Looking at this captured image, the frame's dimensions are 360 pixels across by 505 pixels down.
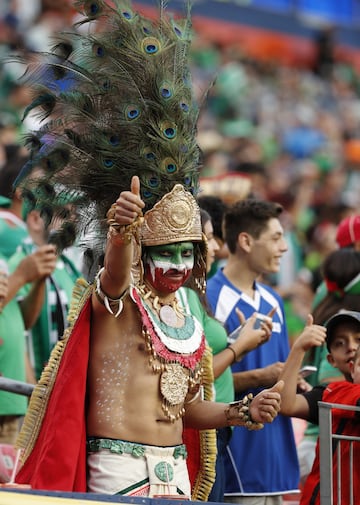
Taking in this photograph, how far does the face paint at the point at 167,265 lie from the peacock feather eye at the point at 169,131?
0.49 metres

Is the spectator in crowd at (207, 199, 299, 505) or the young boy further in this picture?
the spectator in crowd at (207, 199, 299, 505)

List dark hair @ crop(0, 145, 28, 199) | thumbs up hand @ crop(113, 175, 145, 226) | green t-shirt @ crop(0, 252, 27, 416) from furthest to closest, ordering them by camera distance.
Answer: dark hair @ crop(0, 145, 28, 199) < green t-shirt @ crop(0, 252, 27, 416) < thumbs up hand @ crop(113, 175, 145, 226)

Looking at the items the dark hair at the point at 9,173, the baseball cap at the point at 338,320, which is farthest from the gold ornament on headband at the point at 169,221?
the dark hair at the point at 9,173

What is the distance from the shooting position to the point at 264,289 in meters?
7.54

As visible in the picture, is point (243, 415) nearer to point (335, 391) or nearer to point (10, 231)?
point (335, 391)

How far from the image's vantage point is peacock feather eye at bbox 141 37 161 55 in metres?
5.74

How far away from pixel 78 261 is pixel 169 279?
10.1ft

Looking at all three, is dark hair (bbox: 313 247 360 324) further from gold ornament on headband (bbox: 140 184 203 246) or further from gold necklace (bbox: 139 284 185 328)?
gold ornament on headband (bbox: 140 184 203 246)

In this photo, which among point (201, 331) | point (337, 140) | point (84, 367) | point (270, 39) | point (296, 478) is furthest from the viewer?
point (270, 39)

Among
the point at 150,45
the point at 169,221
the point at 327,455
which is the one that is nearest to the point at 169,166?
the point at 169,221

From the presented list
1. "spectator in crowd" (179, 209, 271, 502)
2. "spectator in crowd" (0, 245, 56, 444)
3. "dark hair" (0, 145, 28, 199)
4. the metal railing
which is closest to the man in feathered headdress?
the metal railing

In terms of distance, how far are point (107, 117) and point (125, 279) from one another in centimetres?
84

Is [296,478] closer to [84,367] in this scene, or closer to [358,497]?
[358,497]

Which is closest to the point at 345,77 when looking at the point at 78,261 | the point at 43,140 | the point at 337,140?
the point at 337,140
